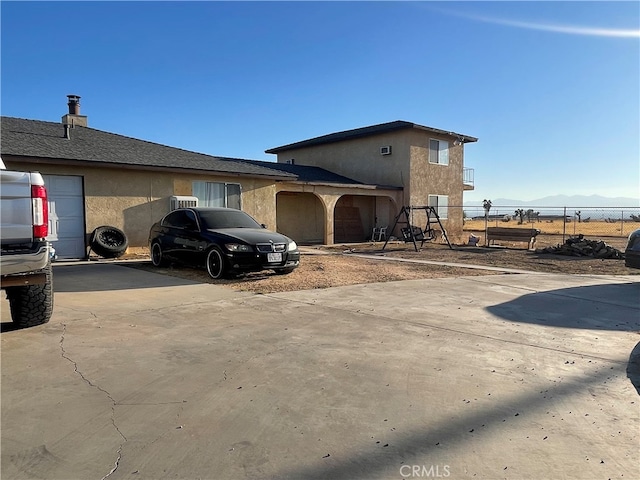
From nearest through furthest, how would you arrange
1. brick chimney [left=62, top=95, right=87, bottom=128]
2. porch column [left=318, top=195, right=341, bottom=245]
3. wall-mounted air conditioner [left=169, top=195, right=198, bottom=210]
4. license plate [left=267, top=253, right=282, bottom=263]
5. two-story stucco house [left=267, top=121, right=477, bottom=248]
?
1. license plate [left=267, top=253, right=282, bottom=263]
2. wall-mounted air conditioner [left=169, top=195, right=198, bottom=210]
3. brick chimney [left=62, top=95, right=87, bottom=128]
4. porch column [left=318, top=195, right=341, bottom=245]
5. two-story stucco house [left=267, top=121, right=477, bottom=248]

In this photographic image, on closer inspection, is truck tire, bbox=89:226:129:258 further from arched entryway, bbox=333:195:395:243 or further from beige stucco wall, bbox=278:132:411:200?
beige stucco wall, bbox=278:132:411:200

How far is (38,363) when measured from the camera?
151 inches

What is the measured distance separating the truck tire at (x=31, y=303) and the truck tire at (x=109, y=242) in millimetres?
7536

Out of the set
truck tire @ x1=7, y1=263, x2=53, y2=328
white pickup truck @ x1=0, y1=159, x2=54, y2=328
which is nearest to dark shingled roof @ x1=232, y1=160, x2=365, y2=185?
truck tire @ x1=7, y1=263, x2=53, y2=328

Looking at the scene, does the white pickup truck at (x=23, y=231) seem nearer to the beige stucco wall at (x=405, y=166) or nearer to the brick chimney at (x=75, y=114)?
the brick chimney at (x=75, y=114)

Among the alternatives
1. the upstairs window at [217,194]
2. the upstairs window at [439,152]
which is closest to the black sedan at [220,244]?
the upstairs window at [217,194]

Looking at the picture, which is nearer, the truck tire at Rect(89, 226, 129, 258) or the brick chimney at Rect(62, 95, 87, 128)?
the truck tire at Rect(89, 226, 129, 258)

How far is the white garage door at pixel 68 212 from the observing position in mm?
11812

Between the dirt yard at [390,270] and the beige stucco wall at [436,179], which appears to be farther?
the beige stucco wall at [436,179]

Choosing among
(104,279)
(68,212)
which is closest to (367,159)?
(68,212)

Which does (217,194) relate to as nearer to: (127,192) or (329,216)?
(127,192)

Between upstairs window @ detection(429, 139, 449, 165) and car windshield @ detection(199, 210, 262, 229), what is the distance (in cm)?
1572

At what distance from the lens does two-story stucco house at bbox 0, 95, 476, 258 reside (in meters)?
12.1

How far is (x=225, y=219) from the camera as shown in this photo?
9727 mm
